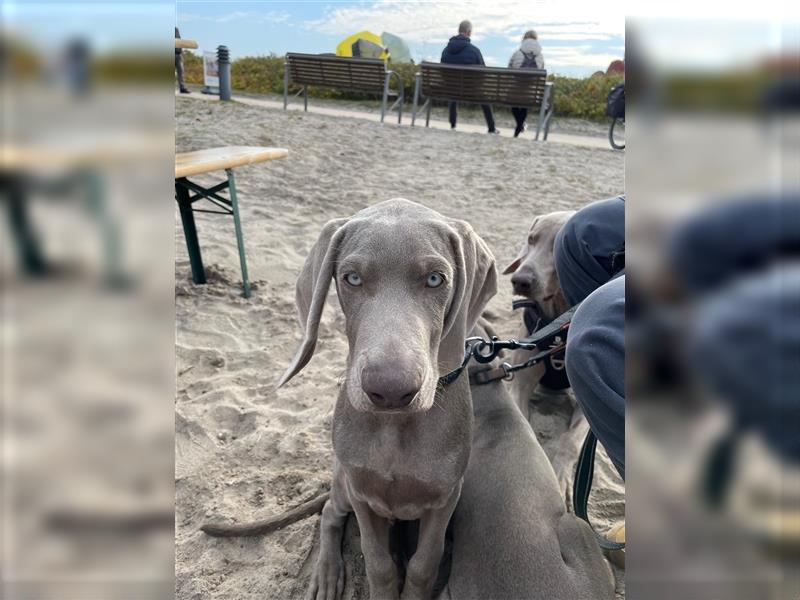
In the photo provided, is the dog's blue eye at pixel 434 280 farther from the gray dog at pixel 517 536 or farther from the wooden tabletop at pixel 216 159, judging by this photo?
the wooden tabletop at pixel 216 159

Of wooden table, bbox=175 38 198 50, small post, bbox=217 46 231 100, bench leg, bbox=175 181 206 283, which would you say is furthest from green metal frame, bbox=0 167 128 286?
small post, bbox=217 46 231 100

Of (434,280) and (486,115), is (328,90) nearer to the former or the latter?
(486,115)

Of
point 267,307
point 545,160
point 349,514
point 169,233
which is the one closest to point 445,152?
point 545,160

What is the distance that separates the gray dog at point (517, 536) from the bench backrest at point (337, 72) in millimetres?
11239

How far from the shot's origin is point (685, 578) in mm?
468

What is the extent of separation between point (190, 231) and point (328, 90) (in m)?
12.3

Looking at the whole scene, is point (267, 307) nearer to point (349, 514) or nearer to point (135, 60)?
point (349, 514)

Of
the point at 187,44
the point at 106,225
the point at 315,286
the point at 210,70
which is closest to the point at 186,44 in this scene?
the point at 187,44

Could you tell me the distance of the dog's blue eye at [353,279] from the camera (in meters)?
1.71

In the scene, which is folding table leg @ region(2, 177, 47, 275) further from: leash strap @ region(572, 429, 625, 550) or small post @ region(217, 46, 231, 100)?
small post @ region(217, 46, 231, 100)

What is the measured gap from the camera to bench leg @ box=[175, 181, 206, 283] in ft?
12.4

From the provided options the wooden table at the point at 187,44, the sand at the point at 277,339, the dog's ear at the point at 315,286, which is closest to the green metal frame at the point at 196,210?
the sand at the point at 277,339

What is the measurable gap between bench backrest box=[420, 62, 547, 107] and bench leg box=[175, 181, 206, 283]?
848 cm

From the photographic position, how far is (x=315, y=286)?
1.83 metres
